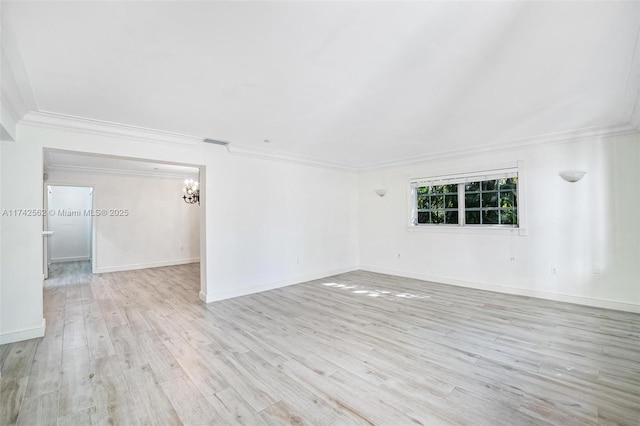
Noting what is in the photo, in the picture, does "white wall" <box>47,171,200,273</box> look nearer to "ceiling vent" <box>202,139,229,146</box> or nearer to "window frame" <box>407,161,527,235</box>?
"ceiling vent" <box>202,139,229,146</box>

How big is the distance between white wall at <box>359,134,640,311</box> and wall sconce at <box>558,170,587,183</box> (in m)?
0.15

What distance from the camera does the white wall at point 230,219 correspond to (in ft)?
10.1

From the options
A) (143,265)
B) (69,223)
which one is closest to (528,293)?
(143,265)

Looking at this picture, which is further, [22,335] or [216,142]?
[216,142]

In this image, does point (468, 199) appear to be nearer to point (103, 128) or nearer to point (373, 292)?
point (373, 292)

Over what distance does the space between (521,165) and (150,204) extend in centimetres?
842

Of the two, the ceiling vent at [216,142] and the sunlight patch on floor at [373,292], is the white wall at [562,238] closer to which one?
the sunlight patch on floor at [373,292]

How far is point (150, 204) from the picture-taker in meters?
7.54

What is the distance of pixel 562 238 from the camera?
13.9 feet

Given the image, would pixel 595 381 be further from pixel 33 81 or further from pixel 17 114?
pixel 17 114

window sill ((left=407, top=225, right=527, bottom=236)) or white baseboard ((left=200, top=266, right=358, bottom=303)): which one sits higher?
window sill ((left=407, top=225, right=527, bottom=236))

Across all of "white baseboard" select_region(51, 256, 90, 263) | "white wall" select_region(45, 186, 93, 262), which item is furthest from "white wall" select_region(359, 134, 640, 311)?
"white wall" select_region(45, 186, 93, 262)

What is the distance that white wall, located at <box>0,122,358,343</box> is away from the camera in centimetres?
309

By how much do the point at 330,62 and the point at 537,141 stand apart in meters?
3.89
